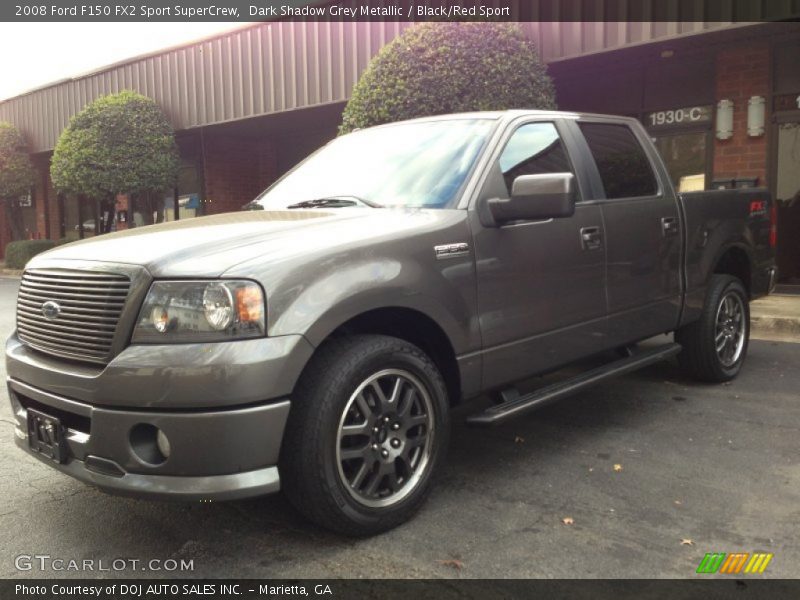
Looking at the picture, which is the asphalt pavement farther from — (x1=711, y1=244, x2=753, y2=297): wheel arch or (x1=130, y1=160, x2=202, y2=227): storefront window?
(x1=130, y1=160, x2=202, y2=227): storefront window

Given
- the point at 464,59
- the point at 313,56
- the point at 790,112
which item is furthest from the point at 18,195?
the point at 790,112

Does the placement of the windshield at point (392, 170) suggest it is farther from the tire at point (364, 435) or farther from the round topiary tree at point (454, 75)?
the round topiary tree at point (454, 75)

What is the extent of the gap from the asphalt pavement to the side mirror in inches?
52.3

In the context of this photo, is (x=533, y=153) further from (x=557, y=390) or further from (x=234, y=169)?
(x=234, y=169)

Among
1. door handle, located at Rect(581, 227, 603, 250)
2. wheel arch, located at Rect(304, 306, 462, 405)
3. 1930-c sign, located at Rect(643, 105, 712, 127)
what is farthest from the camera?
1930-c sign, located at Rect(643, 105, 712, 127)

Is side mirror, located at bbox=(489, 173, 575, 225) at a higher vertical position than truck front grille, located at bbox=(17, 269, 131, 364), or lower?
higher

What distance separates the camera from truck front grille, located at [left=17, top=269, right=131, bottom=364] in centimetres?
264

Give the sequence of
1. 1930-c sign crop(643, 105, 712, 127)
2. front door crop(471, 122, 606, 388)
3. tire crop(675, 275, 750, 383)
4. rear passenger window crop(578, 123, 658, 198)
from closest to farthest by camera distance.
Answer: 1. front door crop(471, 122, 606, 388)
2. rear passenger window crop(578, 123, 658, 198)
3. tire crop(675, 275, 750, 383)
4. 1930-c sign crop(643, 105, 712, 127)

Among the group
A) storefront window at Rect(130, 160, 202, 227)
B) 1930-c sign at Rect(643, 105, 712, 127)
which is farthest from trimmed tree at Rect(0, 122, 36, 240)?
1930-c sign at Rect(643, 105, 712, 127)

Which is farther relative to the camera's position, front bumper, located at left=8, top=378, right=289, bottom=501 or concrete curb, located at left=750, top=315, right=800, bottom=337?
concrete curb, located at left=750, top=315, right=800, bottom=337

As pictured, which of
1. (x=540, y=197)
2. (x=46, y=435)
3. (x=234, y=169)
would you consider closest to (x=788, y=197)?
(x=540, y=197)

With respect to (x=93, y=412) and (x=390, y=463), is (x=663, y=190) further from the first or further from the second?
(x=93, y=412)

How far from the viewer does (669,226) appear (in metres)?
4.57

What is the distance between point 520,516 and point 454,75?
6.33 m
